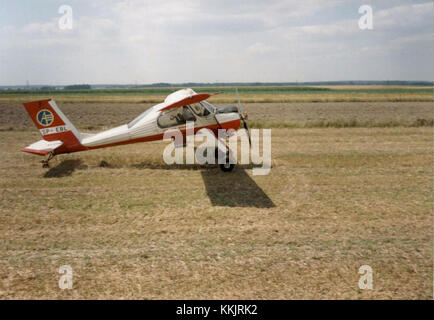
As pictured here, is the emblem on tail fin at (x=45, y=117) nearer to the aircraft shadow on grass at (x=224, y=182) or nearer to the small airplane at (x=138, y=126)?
the small airplane at (x=138, y=126)

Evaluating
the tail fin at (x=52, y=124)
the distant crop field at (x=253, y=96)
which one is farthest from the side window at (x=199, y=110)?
the tail fin at (x=52, y=124)

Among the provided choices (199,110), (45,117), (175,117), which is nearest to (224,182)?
(199,110)

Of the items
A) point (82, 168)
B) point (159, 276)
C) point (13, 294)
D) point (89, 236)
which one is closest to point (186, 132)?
point (82, 168)

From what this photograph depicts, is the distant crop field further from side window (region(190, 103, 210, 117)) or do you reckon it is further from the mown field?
the mown field

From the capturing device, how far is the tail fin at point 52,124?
9.95 meters

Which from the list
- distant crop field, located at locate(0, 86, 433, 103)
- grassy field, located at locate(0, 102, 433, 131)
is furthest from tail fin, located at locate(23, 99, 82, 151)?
grassy field, located at locate(0, 102, 433, 131)

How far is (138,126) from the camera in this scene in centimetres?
1047

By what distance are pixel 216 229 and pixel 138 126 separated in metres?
5.47

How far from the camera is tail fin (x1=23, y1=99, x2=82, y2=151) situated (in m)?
9.95

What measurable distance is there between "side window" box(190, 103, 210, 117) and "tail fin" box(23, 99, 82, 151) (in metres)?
4.08

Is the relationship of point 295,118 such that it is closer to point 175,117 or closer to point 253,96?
point 175,117

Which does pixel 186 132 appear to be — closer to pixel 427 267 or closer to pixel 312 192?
pixel 312 192

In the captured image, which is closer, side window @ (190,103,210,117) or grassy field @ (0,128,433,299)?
grassy field @ (0,128,433,299)
